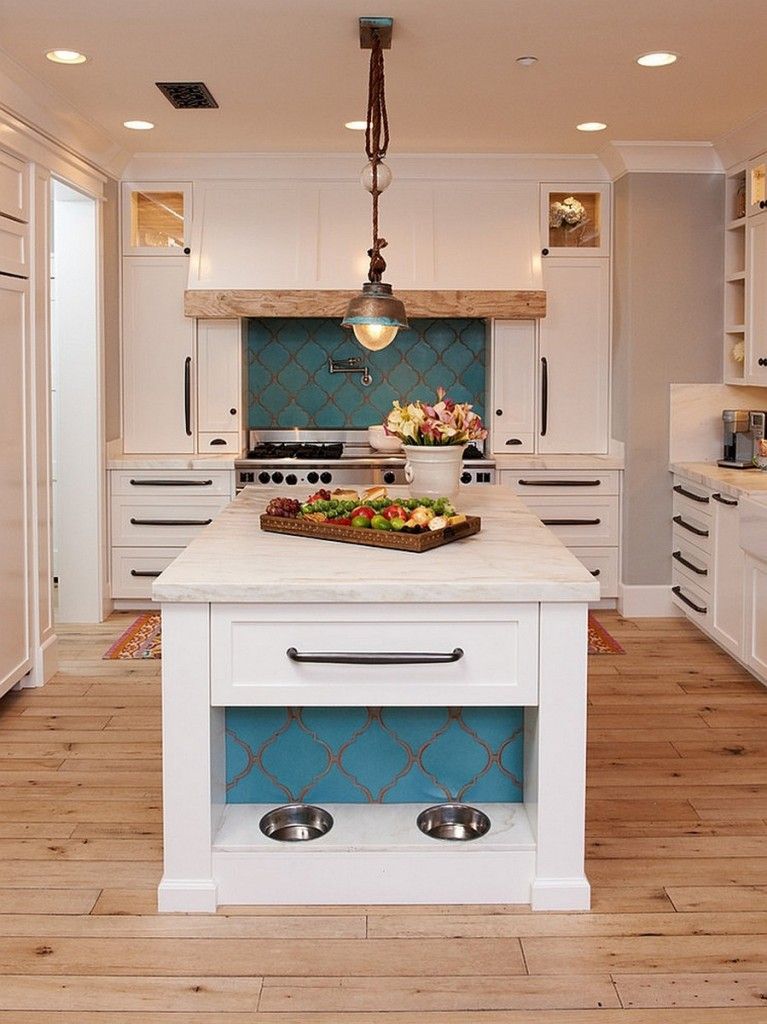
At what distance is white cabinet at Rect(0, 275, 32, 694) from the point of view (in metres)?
4.47

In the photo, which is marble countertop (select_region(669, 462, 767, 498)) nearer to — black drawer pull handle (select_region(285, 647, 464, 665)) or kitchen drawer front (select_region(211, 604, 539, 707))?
kitchen drawer front (select_region(211, 604, 539, 707))

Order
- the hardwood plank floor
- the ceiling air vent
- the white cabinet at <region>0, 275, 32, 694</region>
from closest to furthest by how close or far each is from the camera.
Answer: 1. the hardwood plank floor
2. the white cabinet at <region>0, 275, 32, 694</region>
3. the ceiling air vent

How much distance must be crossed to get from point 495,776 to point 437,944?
0.56 metres

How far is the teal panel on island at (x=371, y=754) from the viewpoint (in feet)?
10.3

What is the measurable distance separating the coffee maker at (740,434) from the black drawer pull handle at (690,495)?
0.22 meters

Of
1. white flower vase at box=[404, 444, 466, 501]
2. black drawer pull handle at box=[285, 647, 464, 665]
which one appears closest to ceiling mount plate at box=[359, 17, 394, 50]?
white flower vase at box=[404, 444, 466, 501]

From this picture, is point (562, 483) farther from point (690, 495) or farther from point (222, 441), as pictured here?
point (222, 441)

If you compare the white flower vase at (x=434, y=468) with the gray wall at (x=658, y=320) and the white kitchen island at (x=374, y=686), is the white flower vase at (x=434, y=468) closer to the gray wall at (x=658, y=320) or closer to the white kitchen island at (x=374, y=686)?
the white kitchen island at (x=374, y=686)

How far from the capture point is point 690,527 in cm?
581

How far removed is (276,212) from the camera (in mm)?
6270

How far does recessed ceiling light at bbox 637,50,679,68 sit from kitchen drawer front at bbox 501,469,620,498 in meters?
2.33

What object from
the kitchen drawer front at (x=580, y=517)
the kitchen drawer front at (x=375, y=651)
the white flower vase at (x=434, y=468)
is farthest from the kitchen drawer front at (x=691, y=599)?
the kitchen drawer front at (x=375, y=651)

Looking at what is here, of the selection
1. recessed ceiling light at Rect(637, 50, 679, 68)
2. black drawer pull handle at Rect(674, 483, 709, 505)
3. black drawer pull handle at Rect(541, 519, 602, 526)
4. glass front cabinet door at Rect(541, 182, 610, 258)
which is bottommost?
black drawer pull handle at Rect(541, 519, 602, 526)

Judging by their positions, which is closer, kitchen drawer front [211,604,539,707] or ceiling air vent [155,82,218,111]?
kitchen drawer front [211,604,539,707]
